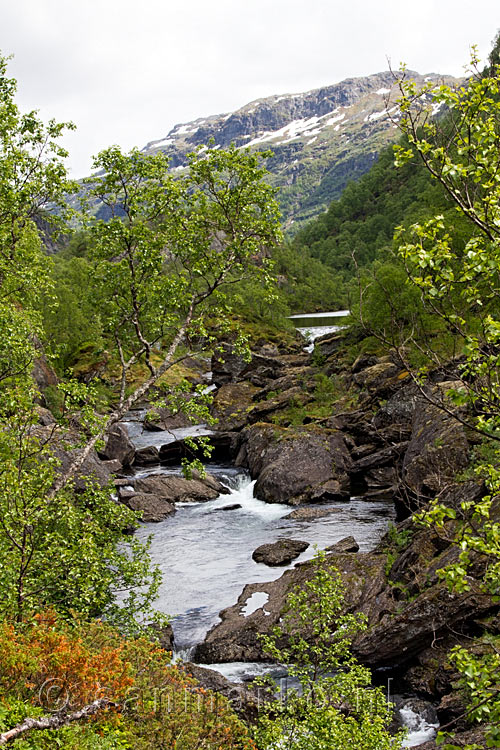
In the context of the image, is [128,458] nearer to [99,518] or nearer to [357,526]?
[357,526]

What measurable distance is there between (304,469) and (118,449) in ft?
48.8

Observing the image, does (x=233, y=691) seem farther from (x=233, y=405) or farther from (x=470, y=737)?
(x=233, y=405)

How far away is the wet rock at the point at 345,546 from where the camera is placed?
23.7 meters

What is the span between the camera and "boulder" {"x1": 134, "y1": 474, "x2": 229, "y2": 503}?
34719 millimetres

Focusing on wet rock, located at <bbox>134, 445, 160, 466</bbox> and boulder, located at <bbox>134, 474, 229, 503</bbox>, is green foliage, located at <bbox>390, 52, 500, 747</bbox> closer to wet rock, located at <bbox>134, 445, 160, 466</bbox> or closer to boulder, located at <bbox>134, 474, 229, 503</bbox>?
boulder, located at <bbox>134, 474, 229, 503</bbox>

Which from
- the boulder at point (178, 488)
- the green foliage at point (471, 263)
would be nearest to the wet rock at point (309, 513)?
the boulder at point (178, 488)

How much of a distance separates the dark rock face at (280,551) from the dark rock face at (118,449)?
18.3 metres

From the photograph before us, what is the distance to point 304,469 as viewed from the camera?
35.0 m

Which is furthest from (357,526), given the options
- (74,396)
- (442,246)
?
(442,246)

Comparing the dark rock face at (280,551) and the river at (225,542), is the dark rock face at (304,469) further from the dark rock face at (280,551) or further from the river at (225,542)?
the dark rock face at (280,551)

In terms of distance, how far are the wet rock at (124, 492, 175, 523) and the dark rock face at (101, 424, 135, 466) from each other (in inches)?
329

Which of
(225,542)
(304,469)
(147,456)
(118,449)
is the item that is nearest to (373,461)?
(304,469)

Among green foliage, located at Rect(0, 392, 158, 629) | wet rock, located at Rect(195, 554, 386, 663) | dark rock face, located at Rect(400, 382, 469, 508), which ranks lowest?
wet rock, located at Rect(195, 554, 386, 663)

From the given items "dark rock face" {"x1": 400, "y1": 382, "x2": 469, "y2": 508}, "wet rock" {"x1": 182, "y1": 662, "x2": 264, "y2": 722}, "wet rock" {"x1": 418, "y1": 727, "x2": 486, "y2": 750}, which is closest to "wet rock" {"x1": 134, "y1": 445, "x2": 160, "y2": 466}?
"dark rock face" {"x1": 400, "y1": 382, "x2": 469, "y2": 508}
